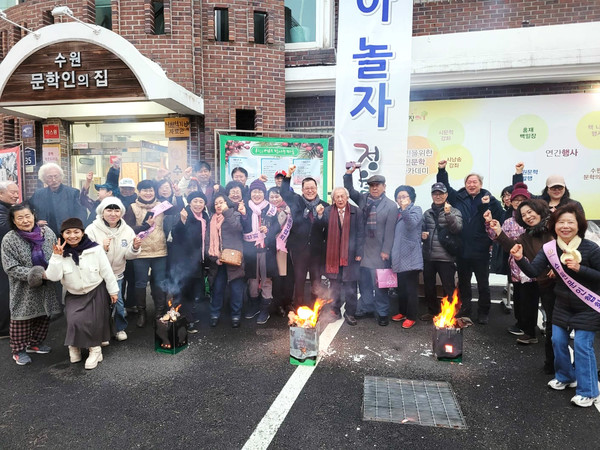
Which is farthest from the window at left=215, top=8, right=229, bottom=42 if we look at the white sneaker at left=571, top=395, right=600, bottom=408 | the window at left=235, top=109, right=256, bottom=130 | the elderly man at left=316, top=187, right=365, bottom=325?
the white sneaker at left=571, top=395, right=600, bottom=408

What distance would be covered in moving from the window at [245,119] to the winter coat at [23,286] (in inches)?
201

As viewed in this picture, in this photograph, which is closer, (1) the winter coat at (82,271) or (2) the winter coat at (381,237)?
(1) the winter coat at (82,271)

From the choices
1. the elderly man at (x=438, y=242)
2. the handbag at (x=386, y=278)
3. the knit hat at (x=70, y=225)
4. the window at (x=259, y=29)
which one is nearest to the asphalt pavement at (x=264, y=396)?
the handbag at (x=386, y=278)

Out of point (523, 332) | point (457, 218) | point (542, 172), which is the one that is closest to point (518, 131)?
point (542, 172)

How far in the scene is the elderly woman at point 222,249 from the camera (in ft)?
17.3

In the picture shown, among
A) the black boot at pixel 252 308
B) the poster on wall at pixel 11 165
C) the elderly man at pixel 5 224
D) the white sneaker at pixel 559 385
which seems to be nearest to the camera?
the white sneaker at pixel 559 385

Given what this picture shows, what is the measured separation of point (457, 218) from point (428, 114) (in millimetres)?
4062

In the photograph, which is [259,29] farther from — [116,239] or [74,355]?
[74,355]

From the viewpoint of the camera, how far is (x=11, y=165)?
9352mm

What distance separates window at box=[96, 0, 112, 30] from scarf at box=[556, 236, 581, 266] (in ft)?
30.6

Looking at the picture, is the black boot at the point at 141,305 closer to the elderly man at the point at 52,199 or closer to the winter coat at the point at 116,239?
the winter coat at the point at 116,239

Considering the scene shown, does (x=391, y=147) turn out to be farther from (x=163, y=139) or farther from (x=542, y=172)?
(x=163, y=139)

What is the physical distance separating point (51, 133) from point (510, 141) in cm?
947

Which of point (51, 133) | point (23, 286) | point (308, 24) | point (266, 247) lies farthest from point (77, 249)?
point (308, 24)
